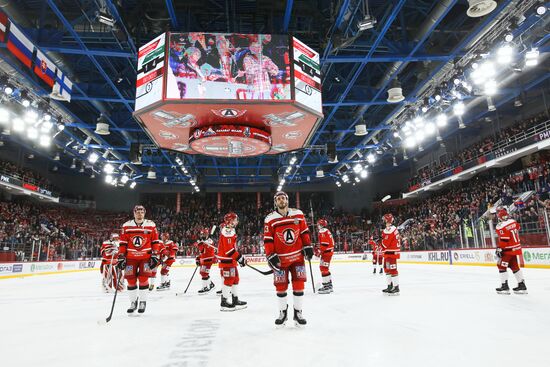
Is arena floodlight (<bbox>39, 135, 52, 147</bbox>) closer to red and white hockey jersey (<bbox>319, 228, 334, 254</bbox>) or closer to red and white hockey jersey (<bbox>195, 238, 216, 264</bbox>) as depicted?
red and white hockey jersey (<bbox>195, 238, 216, 264</bbox>)

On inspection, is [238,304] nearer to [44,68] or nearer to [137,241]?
[137,241]

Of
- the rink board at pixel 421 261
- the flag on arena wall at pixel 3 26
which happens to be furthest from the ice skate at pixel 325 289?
the flag on arena wall at pixel 3 26

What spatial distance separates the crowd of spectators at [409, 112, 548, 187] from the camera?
62.6ft

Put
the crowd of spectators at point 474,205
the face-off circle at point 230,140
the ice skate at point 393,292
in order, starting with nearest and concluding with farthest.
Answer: the ice skate at point 393,292
the face-off circle at point 230,140
the crowd of spectators at point 474,205

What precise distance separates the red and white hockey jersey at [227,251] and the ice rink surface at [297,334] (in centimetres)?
82

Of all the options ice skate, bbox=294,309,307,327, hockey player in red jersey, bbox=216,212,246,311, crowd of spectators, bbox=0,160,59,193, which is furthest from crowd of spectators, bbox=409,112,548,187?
crowd of spectators, bbox=0,160,59,193

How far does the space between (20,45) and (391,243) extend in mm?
10616

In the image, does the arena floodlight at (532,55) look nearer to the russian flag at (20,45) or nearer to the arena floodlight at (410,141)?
the arena floodlight at (410,141)

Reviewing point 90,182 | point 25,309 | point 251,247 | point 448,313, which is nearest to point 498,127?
point 251,247

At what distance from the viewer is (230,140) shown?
10312mm

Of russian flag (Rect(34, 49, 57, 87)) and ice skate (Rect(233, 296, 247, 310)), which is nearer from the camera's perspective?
ice skate (Rect(233, 296, 247, 310))

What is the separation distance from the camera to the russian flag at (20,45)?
8.75 meters

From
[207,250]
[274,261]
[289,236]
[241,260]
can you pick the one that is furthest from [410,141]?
[274,261]

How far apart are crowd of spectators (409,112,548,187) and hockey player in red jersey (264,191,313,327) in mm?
19075
